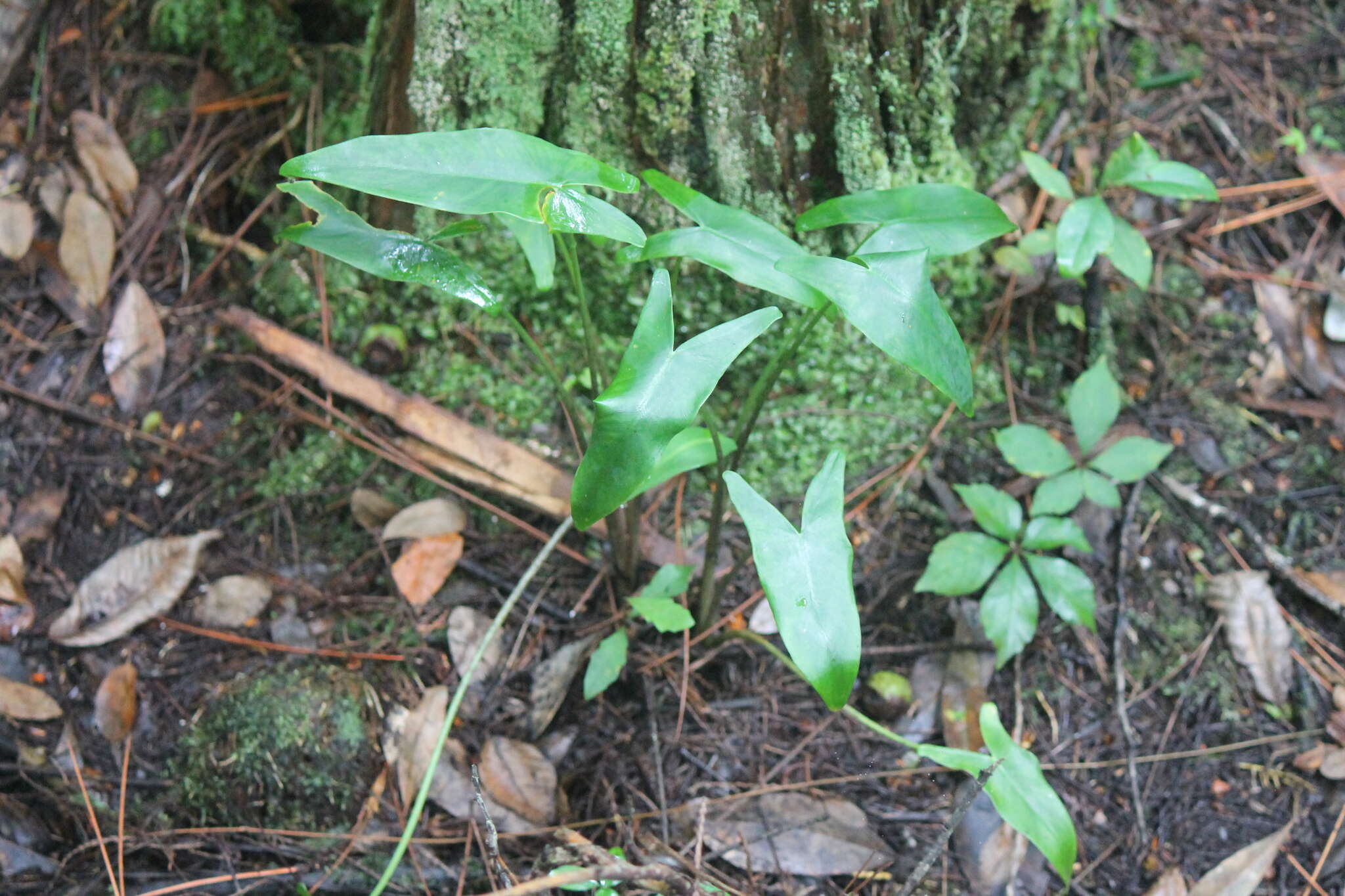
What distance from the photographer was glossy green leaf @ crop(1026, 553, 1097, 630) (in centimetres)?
151

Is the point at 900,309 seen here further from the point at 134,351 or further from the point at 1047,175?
the point at 134,351

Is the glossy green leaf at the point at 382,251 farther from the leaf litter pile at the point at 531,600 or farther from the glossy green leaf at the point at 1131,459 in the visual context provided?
the glossy green leaf at the point at 1131,459

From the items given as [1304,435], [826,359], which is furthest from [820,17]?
[1304,435]

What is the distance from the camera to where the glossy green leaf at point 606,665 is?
4.63ft

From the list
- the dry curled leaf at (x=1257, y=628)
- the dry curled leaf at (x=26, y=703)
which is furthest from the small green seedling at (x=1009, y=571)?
the dry curled leaf at (x=26, y=703)

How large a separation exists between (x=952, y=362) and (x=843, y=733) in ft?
2.45

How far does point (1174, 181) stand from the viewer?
165 centimetres

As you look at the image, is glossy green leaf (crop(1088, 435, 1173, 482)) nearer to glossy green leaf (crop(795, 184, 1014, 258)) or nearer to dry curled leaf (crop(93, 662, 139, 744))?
glossy green leaf (crop(795, 184, 1014, 258))

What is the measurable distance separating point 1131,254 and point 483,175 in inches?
50.3

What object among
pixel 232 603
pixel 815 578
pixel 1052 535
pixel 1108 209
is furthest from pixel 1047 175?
pixel 232 603

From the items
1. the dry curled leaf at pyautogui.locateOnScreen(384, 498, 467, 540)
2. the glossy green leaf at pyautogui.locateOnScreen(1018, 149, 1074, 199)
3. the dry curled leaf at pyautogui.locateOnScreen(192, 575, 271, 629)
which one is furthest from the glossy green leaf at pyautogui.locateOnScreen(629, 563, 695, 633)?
the glossy green leaf at pyautogui.locateOnScreen(1018, 149, 1074, 199)

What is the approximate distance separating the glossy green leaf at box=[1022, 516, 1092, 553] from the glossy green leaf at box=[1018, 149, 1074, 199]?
0.63 m

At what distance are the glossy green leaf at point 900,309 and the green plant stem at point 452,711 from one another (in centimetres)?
69

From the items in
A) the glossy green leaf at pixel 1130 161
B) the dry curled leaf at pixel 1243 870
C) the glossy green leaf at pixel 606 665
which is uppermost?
the glossy green leaf at pixel 1130 161
